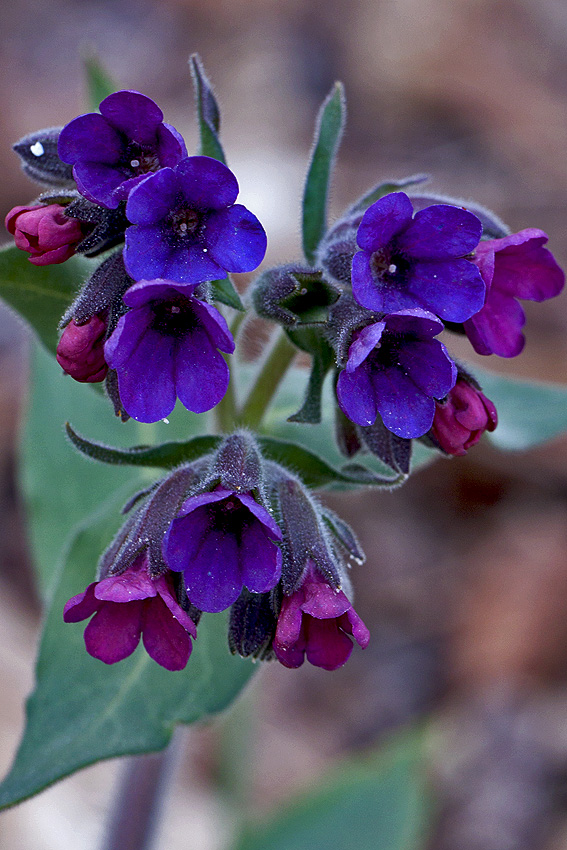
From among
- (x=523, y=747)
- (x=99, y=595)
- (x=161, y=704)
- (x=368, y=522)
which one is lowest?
(x=523, y=747)

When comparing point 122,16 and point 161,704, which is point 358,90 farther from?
point 161,704

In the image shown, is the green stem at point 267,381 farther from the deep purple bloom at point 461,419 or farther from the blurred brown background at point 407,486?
the blurred brown background at point 407,486

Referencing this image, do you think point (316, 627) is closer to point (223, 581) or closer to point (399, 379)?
point (223, 581)

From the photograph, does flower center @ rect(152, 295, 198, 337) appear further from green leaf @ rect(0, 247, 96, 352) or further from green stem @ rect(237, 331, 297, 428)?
green leaf @ rect(0, 247, 96, 352)

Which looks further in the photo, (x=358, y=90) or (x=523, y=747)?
(x=358, y=90)

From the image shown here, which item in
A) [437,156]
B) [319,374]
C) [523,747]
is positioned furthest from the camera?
[437,156]

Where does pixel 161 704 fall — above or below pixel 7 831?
above

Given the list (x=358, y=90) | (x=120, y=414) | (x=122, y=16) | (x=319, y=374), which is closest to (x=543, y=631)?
(x=319, y=374)
